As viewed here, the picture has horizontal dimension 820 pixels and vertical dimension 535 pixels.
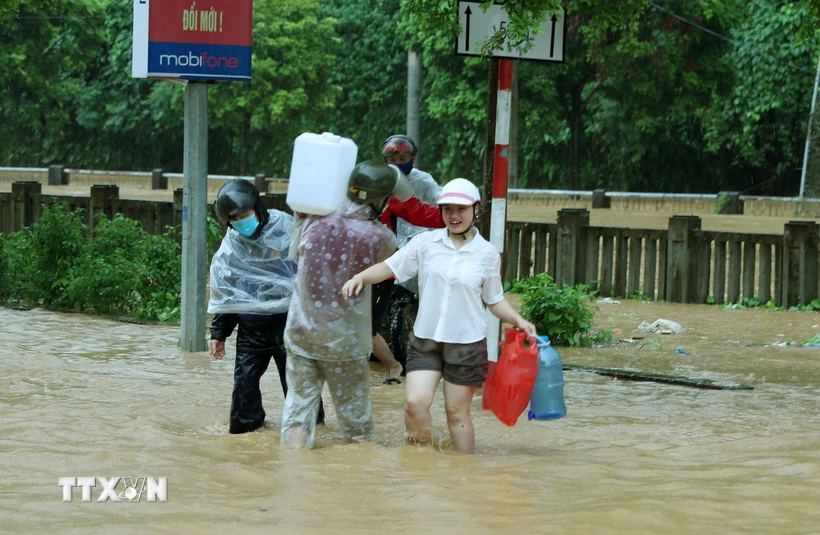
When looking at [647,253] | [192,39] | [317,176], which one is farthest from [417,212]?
[647,253]

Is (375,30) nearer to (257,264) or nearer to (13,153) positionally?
(13,153)

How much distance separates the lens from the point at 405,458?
6105mm

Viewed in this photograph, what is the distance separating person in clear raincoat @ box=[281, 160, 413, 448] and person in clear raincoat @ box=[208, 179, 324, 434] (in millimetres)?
512

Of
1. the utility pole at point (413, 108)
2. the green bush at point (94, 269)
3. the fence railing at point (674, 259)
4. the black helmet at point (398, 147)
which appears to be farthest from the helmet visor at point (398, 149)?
the utility pole at point (413, 108)

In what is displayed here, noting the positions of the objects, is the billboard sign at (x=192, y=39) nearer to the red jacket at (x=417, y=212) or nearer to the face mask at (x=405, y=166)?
the face mask at (x=405, y=166)

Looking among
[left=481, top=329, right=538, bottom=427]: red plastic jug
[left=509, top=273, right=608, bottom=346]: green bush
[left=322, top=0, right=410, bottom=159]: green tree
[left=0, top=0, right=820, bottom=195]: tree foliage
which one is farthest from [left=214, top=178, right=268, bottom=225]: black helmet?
[left=322, top=0, right=410, bottom=159]: green tree

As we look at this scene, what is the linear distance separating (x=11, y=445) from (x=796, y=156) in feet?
110

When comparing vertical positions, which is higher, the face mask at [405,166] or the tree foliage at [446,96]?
the tree foliage at [446,96]

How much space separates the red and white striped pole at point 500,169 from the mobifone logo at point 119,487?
3.03 meters

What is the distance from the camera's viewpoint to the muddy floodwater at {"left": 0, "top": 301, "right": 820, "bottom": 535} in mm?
4918

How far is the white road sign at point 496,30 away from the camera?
798 centimetres

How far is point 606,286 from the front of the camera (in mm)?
14570

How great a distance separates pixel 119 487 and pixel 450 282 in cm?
184

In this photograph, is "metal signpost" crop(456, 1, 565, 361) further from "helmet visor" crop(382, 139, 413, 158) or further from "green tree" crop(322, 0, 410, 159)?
"green tree" crop(322, 0, 410, 159)
